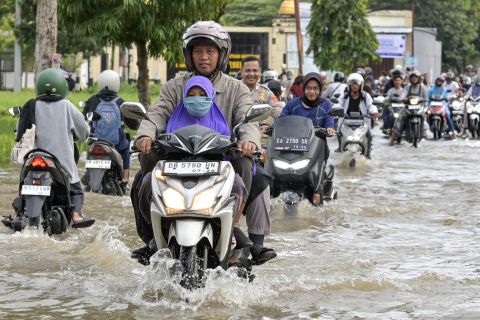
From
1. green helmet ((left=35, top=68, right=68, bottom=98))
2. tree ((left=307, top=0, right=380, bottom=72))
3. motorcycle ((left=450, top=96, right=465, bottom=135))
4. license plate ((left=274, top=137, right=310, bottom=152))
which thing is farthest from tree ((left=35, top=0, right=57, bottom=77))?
tree ((left=307, top=0, right=380, bottom=72))

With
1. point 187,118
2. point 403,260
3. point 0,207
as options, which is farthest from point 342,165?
point 187,118

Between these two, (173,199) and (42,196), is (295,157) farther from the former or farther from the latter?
(173,199)

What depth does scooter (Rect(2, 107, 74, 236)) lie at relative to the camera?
988cm

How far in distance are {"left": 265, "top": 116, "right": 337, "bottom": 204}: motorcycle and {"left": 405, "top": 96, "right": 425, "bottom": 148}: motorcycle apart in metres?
13.2

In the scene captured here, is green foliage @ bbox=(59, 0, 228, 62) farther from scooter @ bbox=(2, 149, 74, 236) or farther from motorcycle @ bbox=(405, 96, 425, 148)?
scooter @ bbox=(2, 149, 74, 236)

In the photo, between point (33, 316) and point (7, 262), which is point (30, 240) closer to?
point (7, 262)

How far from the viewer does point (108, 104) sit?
44.9ft

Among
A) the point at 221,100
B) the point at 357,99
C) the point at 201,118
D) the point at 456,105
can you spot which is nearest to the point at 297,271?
the point at 221,100

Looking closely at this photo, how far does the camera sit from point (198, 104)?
727 cm

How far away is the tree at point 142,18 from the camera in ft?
72.4

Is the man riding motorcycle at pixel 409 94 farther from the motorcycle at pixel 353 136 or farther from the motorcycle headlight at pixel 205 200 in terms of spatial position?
the motorcycle headlight at pixel 205 200

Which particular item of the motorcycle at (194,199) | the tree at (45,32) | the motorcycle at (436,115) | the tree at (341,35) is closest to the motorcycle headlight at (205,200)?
the motorcycle at (194,199)

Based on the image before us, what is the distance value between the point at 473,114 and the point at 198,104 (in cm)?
2233

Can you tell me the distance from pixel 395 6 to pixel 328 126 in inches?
2997
